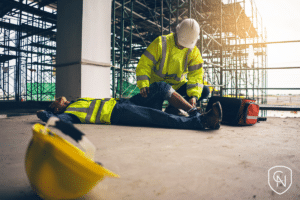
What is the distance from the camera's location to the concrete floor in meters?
0.90

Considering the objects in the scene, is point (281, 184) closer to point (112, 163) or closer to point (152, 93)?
point (112, 163)

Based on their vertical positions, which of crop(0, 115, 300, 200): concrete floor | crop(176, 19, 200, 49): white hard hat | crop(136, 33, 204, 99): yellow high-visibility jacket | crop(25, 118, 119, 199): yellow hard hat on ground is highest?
crop(176, 19, 200, 49): white hard hat

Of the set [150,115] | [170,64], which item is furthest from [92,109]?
[170,64]

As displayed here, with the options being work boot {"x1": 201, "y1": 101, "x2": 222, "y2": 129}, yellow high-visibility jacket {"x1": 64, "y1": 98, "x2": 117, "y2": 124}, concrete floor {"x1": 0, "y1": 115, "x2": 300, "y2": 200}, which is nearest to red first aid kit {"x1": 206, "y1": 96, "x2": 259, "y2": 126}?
work boot {"x1": 201, "y1": 101, "x2": 222, "y2": 129}

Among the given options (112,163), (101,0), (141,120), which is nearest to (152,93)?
(141,120)

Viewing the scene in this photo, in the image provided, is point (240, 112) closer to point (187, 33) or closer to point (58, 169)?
point (187, 33)

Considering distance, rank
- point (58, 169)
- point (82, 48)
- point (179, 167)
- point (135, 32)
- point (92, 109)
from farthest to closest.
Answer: point (135, 32)
point (82, 48)
point (92, 109)
point (179, 167)
point (58, 169)

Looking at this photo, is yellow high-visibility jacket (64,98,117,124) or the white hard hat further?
the white hard hat

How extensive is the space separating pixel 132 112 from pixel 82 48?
2.03 meters

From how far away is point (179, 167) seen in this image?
1.20 meters

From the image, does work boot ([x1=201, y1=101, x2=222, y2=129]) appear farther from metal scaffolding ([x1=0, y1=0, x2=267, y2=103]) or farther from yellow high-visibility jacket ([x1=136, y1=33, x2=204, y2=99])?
metal scaffolding ([x1=0, y1=0, x2=267, y2=103])

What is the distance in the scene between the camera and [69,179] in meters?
0.74

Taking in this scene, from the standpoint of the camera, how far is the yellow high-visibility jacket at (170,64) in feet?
9.89

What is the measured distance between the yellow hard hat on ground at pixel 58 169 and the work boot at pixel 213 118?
1.89 meters
